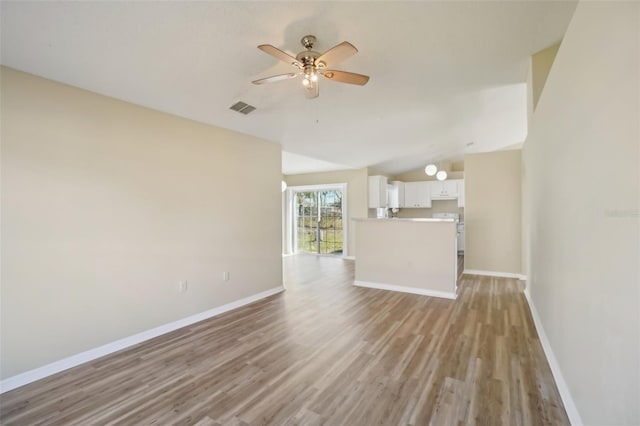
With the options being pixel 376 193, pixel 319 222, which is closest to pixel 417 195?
pixel 376 193

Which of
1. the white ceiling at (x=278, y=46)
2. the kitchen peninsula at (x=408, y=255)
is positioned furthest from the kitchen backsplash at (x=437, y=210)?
the white ceiling at (x=278, y=46)

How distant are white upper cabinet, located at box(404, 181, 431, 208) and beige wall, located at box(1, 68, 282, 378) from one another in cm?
624

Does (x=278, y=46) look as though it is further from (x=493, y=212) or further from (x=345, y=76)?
A: (x=493, y=212)

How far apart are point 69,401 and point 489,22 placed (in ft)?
14.1

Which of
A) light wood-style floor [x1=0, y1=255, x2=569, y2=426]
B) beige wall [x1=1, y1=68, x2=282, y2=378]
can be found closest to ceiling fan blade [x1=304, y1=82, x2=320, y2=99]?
beige wall [x1=1, y1=68, x2=282, y2=378]

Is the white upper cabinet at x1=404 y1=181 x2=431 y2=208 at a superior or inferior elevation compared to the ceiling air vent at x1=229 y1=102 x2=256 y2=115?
inferior

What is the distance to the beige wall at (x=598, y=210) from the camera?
1077 millimetres

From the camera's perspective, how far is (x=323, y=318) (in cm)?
367

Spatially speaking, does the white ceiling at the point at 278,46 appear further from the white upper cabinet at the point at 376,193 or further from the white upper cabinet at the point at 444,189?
the white upper cabinet at the point at 444,189

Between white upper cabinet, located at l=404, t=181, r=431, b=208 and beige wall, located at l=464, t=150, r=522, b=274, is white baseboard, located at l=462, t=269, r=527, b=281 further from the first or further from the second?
white upper cabinet, located at l=404, t=181, r=431, b=208

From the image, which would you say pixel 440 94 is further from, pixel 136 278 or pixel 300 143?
pixel 136 278

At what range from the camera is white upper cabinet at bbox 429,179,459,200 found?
→ 8.23 m

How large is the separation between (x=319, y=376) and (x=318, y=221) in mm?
6382

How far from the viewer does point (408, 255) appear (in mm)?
4789
